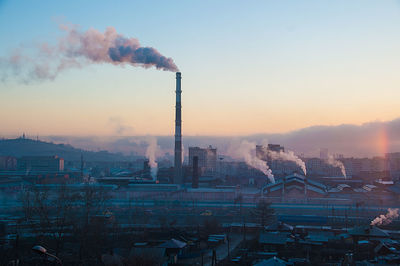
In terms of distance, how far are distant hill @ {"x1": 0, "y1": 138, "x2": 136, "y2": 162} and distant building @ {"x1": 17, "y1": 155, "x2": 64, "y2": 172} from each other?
65.4ft

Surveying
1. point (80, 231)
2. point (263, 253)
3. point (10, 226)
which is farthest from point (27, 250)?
point (263, 253)

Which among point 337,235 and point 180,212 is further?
point 180,212

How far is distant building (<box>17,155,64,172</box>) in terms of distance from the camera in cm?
3010

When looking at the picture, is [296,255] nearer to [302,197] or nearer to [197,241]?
[197,241]

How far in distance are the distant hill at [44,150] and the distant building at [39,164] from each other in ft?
65.4

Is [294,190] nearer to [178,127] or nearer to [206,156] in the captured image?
[178,127]

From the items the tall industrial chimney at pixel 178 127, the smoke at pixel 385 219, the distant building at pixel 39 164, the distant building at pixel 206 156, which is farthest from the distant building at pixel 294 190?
the distant building at pixel 39 164

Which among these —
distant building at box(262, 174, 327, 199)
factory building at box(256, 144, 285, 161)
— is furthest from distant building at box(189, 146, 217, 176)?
distant building at box(262, 174, 327, 199)

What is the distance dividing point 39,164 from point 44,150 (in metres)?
25.4

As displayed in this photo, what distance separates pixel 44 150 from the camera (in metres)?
54.3

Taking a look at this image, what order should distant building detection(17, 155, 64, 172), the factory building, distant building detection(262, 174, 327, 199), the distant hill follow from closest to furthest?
1. distant building detection(262, 174, 327, 199)
2. the factory building
3. distant building detection(17, 155, 64, 172)
4. the distant hill

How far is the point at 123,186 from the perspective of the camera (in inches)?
727

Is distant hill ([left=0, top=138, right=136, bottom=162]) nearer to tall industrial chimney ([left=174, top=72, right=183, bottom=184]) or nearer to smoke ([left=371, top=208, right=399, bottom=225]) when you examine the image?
tall industrial chimney ([left=174, top=72, right=183, bottom=184])

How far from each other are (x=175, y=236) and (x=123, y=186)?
32.7ft
